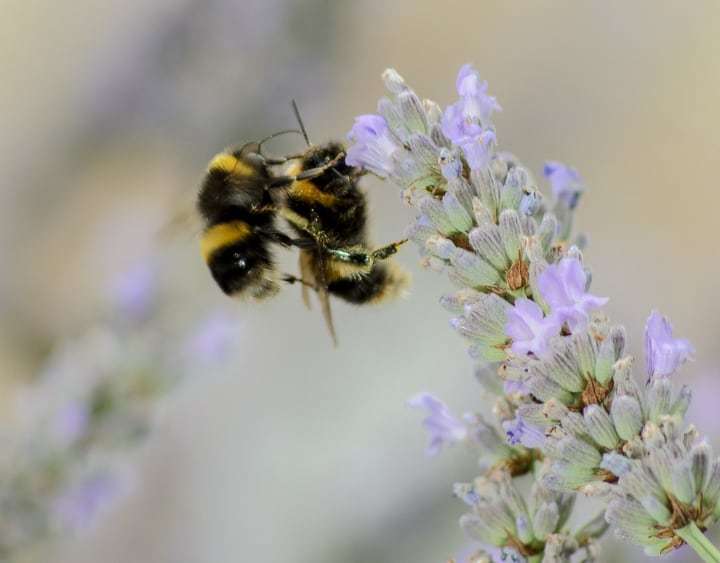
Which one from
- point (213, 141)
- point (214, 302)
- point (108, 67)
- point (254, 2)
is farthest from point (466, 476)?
point (108, 67)

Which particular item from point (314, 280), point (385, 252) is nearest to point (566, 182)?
point (385, 252)

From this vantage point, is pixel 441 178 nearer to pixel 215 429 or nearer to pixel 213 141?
pixel 213 141

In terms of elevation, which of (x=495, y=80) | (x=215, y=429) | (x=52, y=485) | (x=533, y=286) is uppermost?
(x=495, y=80)

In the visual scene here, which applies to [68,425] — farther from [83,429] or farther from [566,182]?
[566,182]

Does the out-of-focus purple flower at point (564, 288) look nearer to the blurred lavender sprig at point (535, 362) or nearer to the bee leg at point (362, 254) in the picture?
the blurred lavender sprig at point (535, 362)

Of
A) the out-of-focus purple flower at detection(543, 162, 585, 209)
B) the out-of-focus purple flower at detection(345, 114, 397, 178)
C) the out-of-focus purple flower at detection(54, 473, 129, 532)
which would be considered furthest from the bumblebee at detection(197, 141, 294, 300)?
the out-of-focus purple flower at detection(54, 473, 129, 532)

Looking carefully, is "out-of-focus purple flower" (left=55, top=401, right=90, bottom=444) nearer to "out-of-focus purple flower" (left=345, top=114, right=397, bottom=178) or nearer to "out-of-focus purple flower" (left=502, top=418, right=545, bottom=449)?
"out-of-focus purple flower" (left=345, top=114, right=397, bottom=178)
